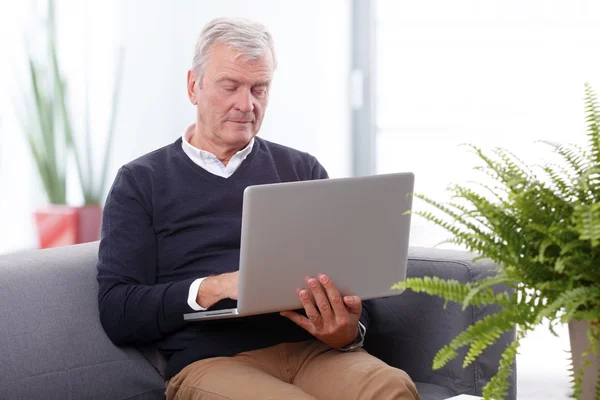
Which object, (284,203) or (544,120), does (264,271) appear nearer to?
(284,203)

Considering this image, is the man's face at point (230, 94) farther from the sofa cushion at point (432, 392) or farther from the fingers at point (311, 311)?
the sofa cushion at point (432, 392)

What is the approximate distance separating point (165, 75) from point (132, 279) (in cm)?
239

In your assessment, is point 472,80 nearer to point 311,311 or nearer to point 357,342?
point 357,342

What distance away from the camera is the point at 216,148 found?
2158 millimetres

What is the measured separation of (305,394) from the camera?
5.70 ft

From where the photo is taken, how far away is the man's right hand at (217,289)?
1794 millimetres

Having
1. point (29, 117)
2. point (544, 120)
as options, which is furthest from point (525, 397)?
point (29, 117)

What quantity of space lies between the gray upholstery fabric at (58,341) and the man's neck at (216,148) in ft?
1.29

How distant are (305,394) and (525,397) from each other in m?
1.66

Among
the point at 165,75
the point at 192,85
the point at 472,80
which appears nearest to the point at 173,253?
the point at 192,85

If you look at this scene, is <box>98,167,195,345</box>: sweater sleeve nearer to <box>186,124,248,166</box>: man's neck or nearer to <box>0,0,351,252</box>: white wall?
<box>186,124,248,166</box>: man's neck

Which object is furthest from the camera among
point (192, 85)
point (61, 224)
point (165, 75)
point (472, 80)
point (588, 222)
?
point (472, 80)

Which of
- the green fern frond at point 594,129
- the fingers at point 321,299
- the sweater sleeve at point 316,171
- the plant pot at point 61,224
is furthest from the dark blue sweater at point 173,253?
the plant pot at point 61,224

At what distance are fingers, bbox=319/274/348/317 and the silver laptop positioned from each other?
0.04 feet
